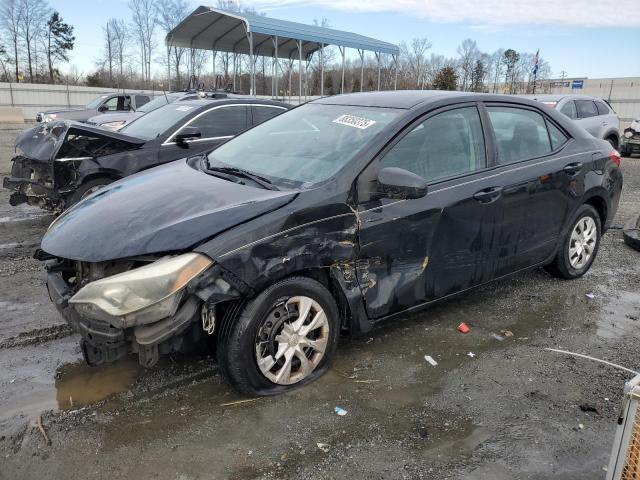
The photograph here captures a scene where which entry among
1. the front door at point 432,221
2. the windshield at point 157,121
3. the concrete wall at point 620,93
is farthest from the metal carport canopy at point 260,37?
the concrete wall at point 620,93

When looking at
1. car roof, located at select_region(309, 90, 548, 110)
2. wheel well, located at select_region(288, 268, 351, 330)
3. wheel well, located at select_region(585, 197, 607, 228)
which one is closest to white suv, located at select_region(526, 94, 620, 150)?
wheel well, located at select_region(585, 197, 607, 228)

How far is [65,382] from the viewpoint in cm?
329

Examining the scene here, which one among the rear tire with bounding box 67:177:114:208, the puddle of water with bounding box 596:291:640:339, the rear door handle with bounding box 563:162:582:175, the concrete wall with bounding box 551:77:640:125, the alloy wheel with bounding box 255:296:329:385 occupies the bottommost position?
the puddle of water with bounding box 596:291:640:339

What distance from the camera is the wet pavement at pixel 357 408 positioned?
2.58 m

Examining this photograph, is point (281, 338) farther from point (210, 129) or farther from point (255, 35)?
point (255, 35)

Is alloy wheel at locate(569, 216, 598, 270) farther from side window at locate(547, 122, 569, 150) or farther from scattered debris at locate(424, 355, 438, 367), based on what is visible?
scattered debris at locate(424, 355, 438, 367)

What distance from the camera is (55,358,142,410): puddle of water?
3.11 m

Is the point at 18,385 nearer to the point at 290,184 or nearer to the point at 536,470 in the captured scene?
the point at 290,184

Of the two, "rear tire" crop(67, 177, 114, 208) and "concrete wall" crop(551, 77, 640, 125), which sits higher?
"concrete wall" crop(551, 77, 640, 125)

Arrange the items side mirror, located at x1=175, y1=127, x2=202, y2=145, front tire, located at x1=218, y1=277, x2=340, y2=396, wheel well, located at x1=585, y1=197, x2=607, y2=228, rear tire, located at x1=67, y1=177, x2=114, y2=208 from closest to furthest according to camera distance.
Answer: front tire, located at x1=218, y1=277, x2=340, y2=396 → wheel well, located at x1=585, y1=197, x2=607, y2=228 → rear tire, located at x1=67, y1=177, x2=114, y2=208 → side mirror, located at x1=175, y1=127, x2=202, y2=145

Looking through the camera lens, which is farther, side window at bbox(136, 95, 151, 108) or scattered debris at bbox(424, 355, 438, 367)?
side window at bbox(136, 95, 151, 108)

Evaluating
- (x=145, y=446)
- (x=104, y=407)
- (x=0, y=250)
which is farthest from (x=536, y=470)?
(x=0, y=250)

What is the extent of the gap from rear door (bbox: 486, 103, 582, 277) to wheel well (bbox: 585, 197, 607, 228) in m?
0.49

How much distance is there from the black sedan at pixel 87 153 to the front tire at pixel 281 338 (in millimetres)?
3608
